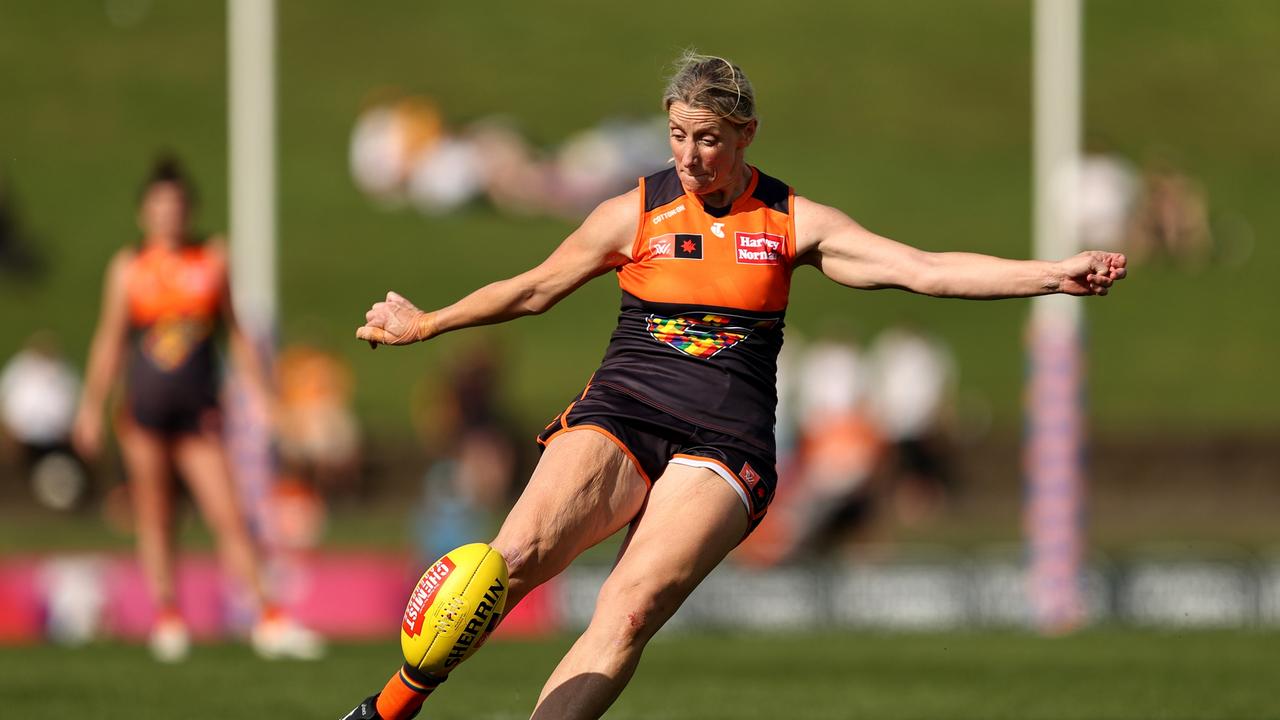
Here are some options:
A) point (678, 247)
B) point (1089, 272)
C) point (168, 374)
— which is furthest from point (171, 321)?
point (1089, 272)

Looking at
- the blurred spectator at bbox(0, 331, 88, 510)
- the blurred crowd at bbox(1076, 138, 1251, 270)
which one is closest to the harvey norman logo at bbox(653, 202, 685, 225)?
the blurred spectator at bbox(0, 331, 88, 510)

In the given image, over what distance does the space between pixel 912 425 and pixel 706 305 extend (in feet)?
58.6

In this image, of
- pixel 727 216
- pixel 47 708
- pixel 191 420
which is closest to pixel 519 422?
pixel 191 420

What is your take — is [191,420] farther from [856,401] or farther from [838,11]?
[838,11]

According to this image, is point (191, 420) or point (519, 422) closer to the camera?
point (191, 420)

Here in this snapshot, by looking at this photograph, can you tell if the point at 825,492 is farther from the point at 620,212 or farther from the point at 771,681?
the point at 620,212

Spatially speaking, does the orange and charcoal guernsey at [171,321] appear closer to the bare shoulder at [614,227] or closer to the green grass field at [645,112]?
the bare shoulder at [614,227]

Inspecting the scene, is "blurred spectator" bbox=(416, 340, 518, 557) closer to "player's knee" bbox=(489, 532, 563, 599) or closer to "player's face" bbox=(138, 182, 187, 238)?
"player's face" bbox=(138, 182, 187, 238)

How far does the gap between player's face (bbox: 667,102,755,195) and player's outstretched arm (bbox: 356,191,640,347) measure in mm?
230

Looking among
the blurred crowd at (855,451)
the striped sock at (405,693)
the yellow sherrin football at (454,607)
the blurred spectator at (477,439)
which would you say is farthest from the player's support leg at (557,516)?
the blurred spectator at (477,439)

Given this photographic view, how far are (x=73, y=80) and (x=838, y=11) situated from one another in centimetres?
1756

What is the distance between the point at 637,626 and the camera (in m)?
6.13

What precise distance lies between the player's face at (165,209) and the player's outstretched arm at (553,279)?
5014mm

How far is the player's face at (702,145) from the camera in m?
6.30
